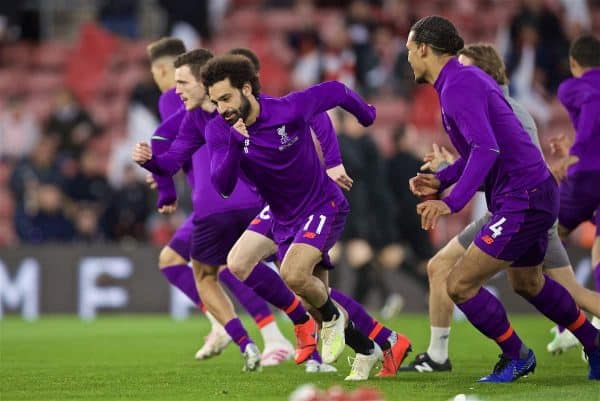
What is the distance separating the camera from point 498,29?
20609 mm

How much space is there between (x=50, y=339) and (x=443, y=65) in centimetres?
683

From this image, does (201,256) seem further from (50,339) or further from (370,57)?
(370,57)

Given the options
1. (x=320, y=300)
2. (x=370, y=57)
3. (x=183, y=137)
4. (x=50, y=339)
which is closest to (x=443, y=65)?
(x=320, y=300)

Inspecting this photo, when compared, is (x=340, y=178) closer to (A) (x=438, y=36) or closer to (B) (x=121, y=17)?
(A) (x=438, y=36)

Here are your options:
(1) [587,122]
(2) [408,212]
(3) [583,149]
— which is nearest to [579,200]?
(3) [583,149]

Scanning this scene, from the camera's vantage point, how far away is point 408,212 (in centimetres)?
1655

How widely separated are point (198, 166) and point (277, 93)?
991cm

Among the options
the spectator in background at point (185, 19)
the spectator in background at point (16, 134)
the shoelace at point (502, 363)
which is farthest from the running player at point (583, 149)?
the spectator in background at point (16, 134)

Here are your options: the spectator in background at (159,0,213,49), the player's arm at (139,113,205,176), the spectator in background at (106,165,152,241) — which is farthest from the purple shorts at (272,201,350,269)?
the spectator in background at (159,0,213,49)

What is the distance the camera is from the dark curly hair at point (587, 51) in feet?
32.8

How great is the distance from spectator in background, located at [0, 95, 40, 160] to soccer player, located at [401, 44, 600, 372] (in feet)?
41.8

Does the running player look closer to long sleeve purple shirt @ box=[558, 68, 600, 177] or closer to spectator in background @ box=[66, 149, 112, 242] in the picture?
long sleeve purple shirt @ box=[558, 68, 600, 177]

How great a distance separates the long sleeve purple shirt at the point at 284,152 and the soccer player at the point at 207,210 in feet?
2.72

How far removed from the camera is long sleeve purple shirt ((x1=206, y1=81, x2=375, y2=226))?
26.3ft
